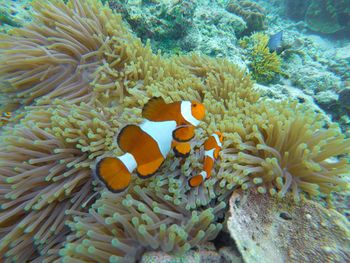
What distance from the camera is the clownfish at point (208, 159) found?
133cm

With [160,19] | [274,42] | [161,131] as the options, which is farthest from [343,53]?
[161,131]

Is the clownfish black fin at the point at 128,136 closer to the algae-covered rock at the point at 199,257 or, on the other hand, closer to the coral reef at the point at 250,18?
the algae-covered rock at the point at 199,257

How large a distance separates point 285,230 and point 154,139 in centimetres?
84

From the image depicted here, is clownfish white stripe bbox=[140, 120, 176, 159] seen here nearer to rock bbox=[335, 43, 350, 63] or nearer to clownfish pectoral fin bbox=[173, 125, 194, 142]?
clownfish pectoral fin bbox=[173, 125, 194, 142]

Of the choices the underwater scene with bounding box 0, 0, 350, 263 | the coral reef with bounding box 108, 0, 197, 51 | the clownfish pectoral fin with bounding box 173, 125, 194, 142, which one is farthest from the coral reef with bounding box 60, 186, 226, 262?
the coral reef with bounding box 108, 0, 197, 51

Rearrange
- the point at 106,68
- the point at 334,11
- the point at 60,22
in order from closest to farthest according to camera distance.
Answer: the point at 106,68, the point at 60,22, the point at 334,11

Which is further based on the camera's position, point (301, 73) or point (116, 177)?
point (301, 73)

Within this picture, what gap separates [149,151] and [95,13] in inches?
73.0

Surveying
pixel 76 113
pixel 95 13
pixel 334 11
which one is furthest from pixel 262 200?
pixel 334 11

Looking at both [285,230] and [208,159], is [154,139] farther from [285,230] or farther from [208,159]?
[285,230]

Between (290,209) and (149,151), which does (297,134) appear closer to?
(290,209)

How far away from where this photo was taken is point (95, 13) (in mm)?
2385

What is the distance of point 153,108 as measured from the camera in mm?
1256

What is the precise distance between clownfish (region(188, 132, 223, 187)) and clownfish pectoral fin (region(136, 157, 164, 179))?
24 cm
